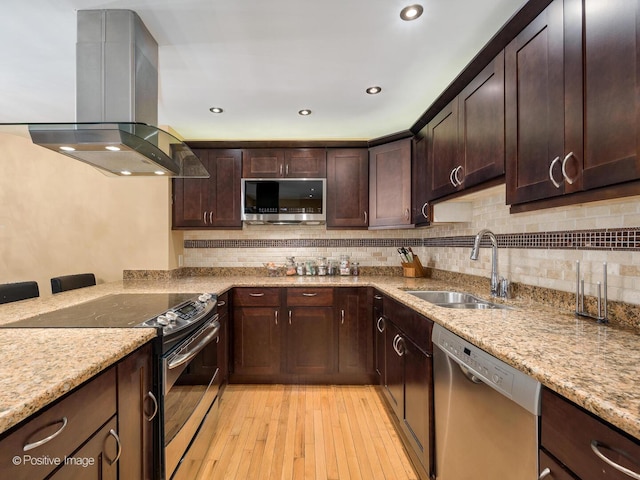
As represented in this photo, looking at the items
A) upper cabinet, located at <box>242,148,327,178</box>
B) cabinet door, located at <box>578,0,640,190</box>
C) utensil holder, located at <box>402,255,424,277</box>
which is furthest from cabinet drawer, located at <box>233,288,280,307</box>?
cabinet door, located at <box>578,0,640,190</box>

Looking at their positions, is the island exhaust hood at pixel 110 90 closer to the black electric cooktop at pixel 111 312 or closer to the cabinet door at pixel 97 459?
the black electric cooktop at pixel 111 312

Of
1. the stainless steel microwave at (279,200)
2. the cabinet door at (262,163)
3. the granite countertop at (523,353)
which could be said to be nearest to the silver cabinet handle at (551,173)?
the granite countertop at (523,353)

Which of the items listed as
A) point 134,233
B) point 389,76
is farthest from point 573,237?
point 134,233

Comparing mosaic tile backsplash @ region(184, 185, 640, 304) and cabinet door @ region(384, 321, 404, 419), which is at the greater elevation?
mosaic tile backsplash @ region(184, 185, 640, 304)

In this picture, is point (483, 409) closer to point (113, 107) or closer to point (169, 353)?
point (169, 353)

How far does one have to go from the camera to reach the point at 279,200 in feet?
9.70

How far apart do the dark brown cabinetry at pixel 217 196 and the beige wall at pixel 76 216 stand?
0.23m

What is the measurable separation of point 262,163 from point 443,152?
1.74 metres

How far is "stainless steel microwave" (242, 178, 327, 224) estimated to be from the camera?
9.70ft

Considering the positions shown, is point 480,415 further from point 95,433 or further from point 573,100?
point 95,433

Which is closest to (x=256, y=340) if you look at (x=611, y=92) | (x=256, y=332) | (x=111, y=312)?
(x=256, y=332)

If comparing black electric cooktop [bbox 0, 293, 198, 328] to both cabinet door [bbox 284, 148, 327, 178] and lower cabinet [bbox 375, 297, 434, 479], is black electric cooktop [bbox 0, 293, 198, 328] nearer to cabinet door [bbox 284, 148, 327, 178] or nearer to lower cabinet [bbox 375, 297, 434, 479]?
lower cabinet [bbox 375, 297, 434, 479]

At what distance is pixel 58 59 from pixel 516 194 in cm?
268

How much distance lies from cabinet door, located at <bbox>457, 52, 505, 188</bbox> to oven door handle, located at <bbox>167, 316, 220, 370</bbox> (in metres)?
1.82
